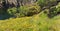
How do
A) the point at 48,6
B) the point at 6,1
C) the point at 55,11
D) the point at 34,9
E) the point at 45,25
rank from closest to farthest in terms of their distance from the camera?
the point at 45,25, the point at 55,11, the point at 48,6, the point at 34,9, the point at 6,1

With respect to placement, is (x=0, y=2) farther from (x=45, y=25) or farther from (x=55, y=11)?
(x=45, y=25)

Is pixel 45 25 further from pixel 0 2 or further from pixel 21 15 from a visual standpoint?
pixel 0 2

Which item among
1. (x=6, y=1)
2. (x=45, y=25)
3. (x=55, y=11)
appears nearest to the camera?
(x=45, y=25)

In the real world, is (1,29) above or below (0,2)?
above

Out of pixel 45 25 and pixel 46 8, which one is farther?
pixel 46 8

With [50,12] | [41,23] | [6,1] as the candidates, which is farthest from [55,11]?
[6,1]

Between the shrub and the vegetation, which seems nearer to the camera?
the vegetation

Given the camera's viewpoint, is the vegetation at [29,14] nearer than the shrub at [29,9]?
Yes

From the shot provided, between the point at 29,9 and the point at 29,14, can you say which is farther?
the point at 29,14

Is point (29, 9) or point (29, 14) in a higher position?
point (29, 9)

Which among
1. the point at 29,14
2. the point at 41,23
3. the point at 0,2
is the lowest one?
the point at 0,2

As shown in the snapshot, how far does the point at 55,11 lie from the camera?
25594mm

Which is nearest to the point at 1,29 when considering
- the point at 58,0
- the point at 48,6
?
the point at 48,6

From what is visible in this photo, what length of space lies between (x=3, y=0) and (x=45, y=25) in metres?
47.8
